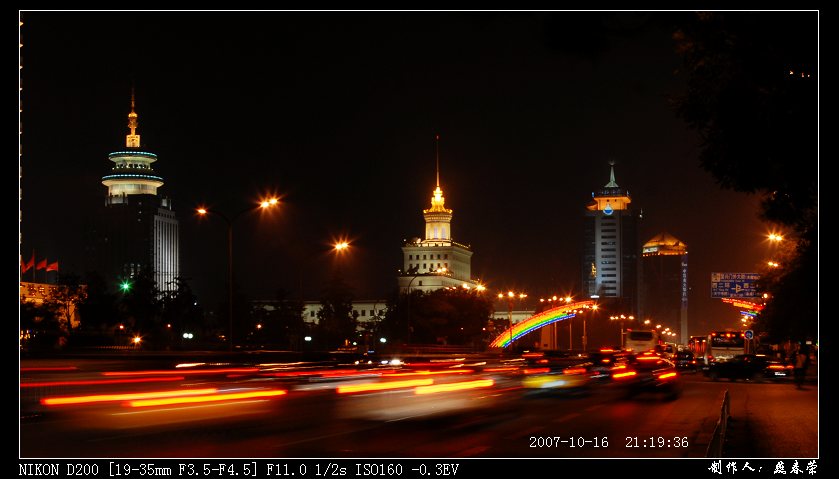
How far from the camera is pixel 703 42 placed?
45.3 ft

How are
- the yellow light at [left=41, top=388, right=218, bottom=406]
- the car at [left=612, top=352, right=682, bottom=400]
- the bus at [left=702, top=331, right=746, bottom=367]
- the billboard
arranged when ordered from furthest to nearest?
the billboard < the bus at [left=702, top=331, right=746, bottom=367] < the car at [left=612, top=352, right=682, bottom=400] < the yellow light at [left=41, top=388, right=218, bottom=406]

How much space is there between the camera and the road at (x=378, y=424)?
677 inches

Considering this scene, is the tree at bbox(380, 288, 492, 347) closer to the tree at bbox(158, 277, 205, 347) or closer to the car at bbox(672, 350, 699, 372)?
the tree at bbox(158, 277, 205, 347)

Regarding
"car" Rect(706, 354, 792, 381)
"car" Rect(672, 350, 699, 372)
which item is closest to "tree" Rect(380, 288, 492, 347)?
"car" Rect(672, 350, 699, 372)

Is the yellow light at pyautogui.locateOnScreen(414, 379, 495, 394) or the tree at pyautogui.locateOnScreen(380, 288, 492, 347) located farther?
the tree at pyautogui.locateOnScreen(380, 288, 492, 347)

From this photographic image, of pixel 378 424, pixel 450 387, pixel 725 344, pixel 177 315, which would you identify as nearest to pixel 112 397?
pixel 378 424

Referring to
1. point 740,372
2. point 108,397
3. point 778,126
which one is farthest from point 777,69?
point 740,372

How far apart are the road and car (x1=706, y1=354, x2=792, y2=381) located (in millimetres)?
17800

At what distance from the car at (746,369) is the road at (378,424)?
701 inches

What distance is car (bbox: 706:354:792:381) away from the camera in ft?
174

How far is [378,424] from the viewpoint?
2208cm

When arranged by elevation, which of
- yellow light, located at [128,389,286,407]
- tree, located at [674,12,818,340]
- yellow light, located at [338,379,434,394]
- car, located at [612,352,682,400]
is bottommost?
car, located at [612,352,682,400]

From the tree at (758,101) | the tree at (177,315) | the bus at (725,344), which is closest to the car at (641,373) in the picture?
the tree at (758,101)
